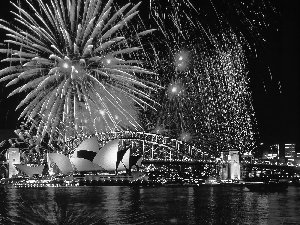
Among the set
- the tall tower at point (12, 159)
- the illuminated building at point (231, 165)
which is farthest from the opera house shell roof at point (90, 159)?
the illuminated building at point (231, 165)

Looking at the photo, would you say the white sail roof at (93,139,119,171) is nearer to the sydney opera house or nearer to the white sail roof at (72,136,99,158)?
the sydney opera house

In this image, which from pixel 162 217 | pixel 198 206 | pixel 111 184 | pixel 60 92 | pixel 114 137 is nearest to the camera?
pixel 162 217

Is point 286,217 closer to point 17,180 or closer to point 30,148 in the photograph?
point 17,180

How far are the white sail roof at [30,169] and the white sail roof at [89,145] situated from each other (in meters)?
8.10

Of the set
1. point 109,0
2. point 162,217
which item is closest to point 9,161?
point 109,0

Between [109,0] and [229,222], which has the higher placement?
[109,0]

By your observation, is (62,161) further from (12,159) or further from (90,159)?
(12,159)

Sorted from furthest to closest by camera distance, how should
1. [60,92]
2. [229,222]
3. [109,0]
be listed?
[60,92], [109,0], [229,222]

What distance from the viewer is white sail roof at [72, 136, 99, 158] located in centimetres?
9112

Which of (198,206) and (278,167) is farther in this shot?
(278,167)

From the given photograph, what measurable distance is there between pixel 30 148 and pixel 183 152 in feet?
98.1

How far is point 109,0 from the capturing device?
160ft

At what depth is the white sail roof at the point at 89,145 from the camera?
91125mm

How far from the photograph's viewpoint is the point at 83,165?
3639 inches
